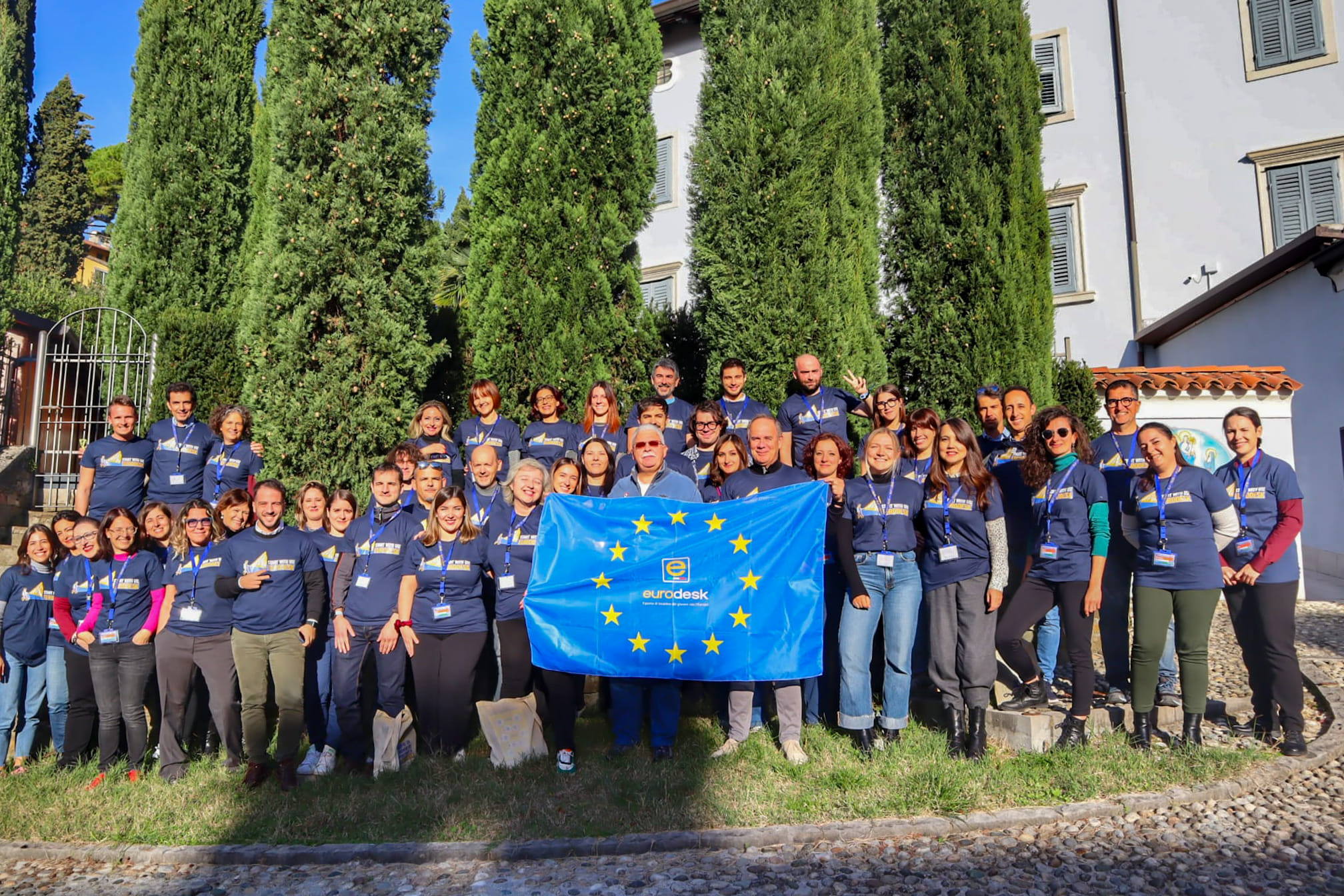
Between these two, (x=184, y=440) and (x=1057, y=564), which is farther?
(x=184, y=440)

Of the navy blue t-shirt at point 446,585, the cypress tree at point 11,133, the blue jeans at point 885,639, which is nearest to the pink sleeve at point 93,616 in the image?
the navy blue t-shirt at point 446,585

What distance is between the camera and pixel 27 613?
656 centimetres

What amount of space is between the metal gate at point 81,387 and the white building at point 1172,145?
14.4m

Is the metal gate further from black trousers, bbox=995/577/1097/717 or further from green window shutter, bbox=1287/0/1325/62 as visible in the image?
green window shutter, bbox=1287/0/1325/62

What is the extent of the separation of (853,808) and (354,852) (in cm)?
260

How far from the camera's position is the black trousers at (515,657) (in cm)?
618

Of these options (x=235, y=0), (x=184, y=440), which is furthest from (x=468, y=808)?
(x=235, y=0)

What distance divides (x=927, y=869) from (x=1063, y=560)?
2265 mm

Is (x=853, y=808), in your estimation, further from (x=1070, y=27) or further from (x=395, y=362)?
(x=1070, y=27)

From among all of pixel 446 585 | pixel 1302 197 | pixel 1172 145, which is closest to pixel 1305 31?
pixel 1172 145

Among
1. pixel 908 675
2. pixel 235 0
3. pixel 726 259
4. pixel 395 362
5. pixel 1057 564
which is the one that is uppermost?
pixel 235 0

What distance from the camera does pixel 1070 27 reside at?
17.9 m

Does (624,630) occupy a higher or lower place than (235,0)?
lower

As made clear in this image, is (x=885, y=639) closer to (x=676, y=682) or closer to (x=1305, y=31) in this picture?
(x=676, y=682)
